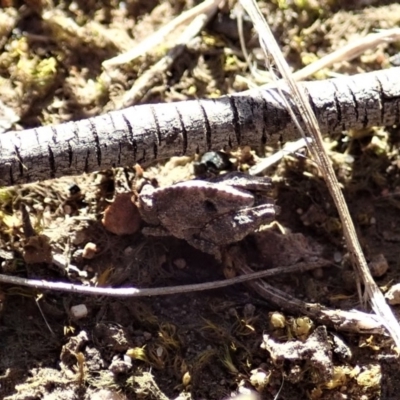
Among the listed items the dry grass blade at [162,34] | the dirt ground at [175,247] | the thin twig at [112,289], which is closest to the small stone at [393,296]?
the dirt ground at [175,247]

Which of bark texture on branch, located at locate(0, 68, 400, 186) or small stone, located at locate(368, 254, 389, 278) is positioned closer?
bark texture on branch, located at locate(0, 68, 400, 186)

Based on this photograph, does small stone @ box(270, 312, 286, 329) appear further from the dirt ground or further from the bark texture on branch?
the bark texture on branch

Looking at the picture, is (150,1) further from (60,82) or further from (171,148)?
(171,148)

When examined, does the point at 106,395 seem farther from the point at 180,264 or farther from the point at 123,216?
the point at 123,216

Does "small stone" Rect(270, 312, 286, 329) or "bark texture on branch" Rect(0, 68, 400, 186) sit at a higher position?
"bark texture on branch" Rect(0, 68, 400, 186)

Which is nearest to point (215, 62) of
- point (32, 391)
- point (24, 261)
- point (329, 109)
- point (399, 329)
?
point (329, 109)

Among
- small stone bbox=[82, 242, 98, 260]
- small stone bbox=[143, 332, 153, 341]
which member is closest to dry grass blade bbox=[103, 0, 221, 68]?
small stone bbox=[82, 242, 98, 260]

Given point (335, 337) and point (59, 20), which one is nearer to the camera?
point (335, 337)
